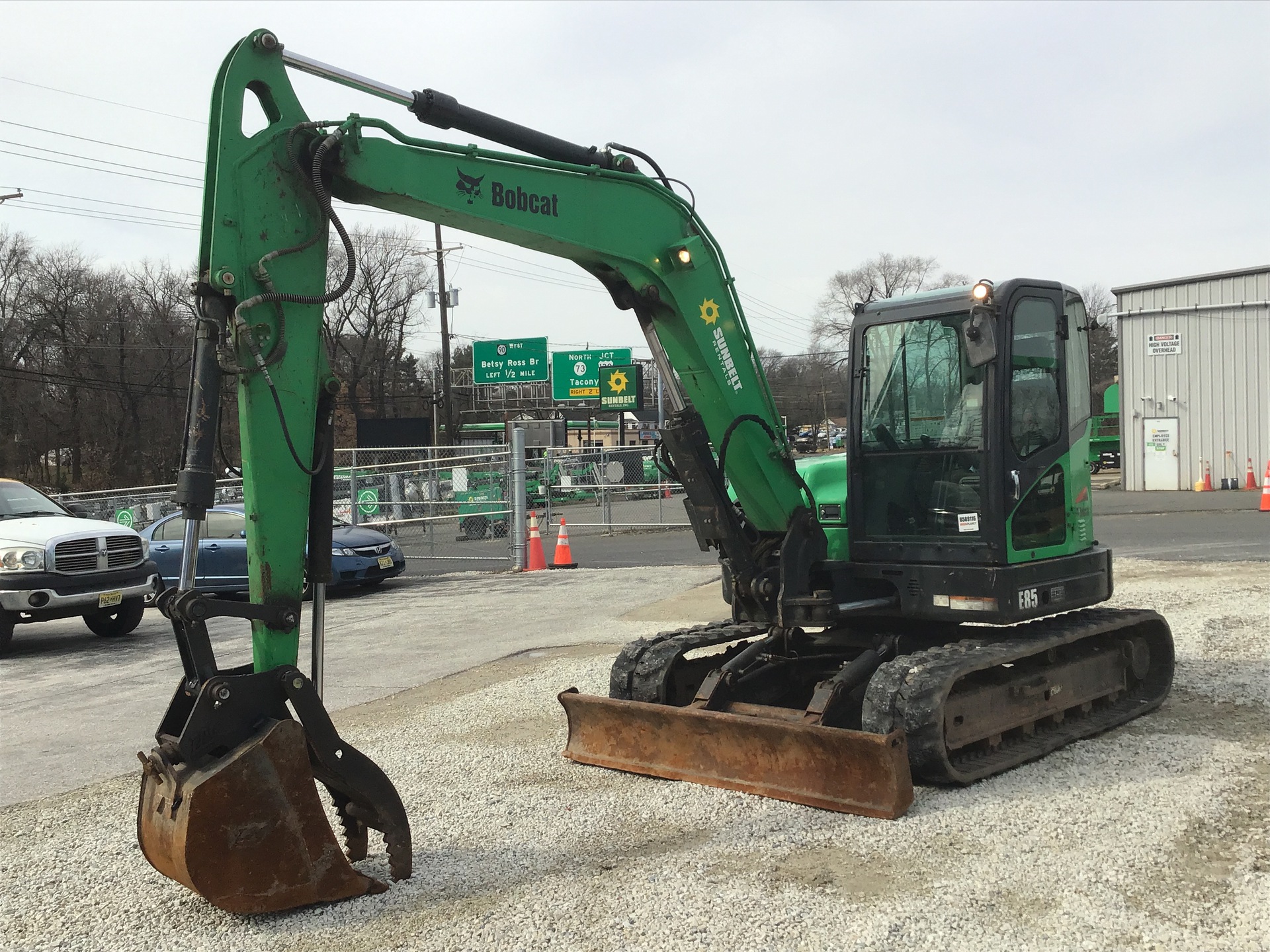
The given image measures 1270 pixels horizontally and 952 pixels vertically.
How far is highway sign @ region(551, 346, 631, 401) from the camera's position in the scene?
4169cm

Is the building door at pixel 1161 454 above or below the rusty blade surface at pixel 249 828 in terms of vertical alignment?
above

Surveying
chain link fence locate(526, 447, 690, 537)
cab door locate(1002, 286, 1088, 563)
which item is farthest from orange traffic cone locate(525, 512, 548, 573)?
cab door locate(1002, 286, 1088, 563)

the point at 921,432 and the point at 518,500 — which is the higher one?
the point at 921,432

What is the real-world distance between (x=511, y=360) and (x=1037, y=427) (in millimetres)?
35067

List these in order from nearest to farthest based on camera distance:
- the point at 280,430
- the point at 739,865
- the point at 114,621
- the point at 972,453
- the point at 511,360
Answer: the point at 280,430, the point at 739,865, the point at 972,453, the point at 114,621, the point at 511,360

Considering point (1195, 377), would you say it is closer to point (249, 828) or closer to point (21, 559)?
point (21, 559)

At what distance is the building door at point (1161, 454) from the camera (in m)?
27.7

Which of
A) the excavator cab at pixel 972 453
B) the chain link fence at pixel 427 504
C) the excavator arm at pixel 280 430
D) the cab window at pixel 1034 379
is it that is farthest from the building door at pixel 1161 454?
the excavator arm at pixel 280 430

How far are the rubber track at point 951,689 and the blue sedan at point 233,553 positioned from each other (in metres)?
10.4

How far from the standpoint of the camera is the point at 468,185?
200 inches

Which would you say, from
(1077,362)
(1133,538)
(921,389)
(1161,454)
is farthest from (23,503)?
(1161,454)

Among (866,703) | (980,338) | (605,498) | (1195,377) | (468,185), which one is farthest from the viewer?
(1195,377)

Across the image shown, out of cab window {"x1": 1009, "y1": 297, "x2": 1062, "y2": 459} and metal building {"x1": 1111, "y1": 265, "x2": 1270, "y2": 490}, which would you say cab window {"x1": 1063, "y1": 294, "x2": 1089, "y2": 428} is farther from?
metal building {"x1": 1111, "y1": 265, "x2": 1270, "y2": 490}

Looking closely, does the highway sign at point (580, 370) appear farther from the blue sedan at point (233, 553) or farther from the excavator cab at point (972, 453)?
the excavator cab at point (972, 453)
